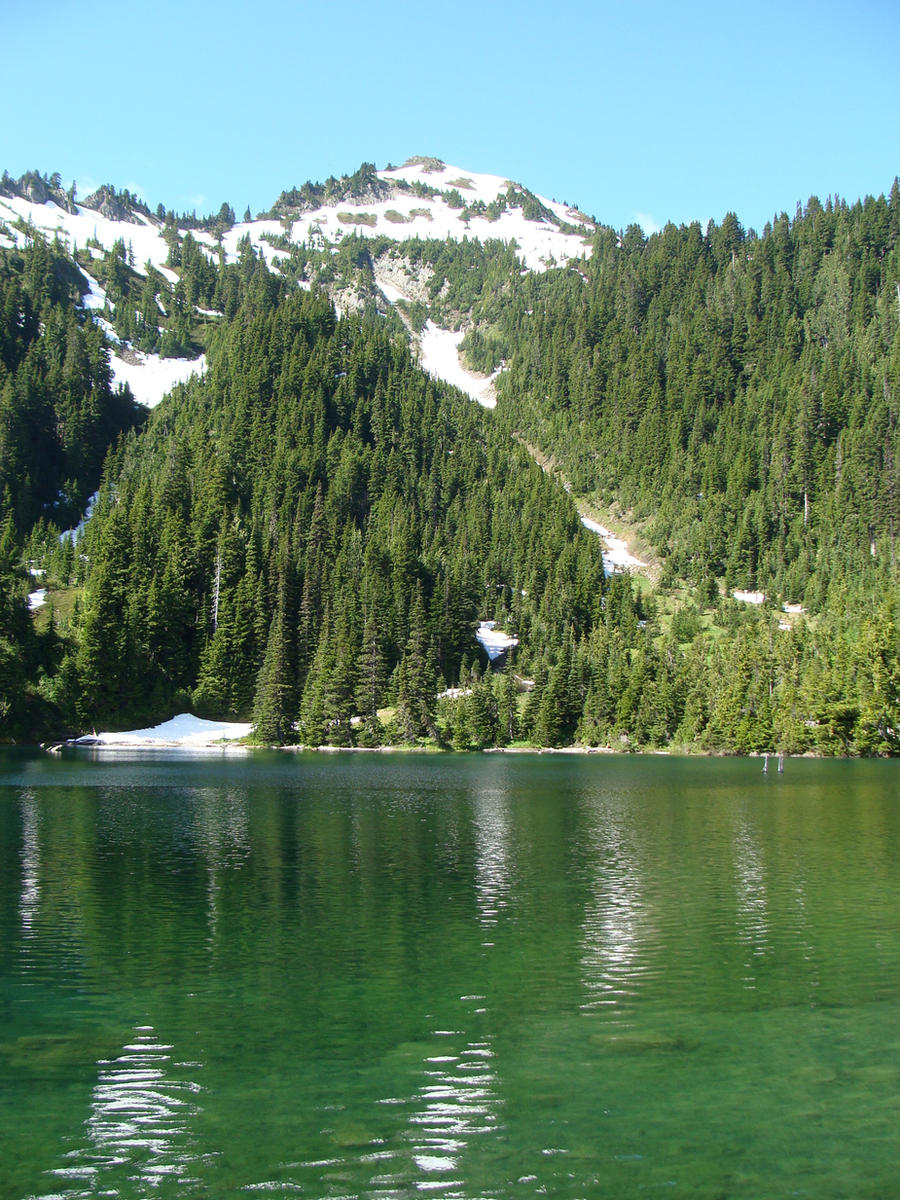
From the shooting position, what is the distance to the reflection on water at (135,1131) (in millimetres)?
11695

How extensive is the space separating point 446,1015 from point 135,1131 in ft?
21.4

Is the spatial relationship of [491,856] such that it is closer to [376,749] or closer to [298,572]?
[376,749]

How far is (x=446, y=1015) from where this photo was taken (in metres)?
17.8

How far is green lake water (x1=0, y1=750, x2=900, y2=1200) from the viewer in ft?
39.9

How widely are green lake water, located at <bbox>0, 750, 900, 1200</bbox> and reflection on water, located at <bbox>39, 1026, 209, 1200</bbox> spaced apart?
47 millimetres

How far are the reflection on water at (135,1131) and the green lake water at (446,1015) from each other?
0.05 meters

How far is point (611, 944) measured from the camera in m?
23.1

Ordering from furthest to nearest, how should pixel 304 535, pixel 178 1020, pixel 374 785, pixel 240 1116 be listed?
1. pixel 304 535
2. pixel 374 785
3. pixel 178 1020
4. pixel 240 1116

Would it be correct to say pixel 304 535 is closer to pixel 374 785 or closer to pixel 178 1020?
pixel 374 785

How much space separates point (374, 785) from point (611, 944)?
44968mm

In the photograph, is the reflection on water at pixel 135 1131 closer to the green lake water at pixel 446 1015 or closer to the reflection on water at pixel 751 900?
the green lake water at pixel 446 1015

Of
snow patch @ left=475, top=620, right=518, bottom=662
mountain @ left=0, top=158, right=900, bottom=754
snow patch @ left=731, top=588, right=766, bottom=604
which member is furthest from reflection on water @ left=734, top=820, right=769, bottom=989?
snow patch @ left=731, top=588, right=766, bottom=604

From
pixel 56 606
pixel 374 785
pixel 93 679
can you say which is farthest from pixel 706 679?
pixel 56 606

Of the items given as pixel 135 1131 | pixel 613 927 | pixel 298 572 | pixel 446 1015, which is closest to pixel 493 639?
pixel 298 572
